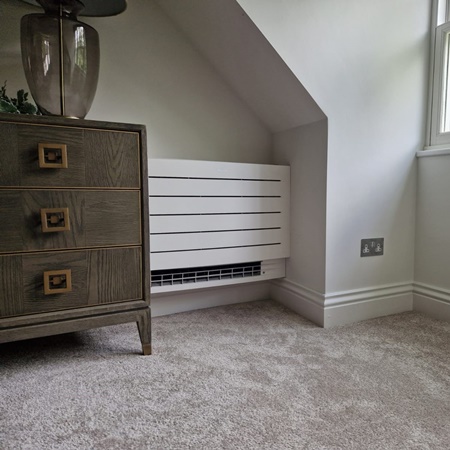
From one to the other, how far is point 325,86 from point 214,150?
0.60m

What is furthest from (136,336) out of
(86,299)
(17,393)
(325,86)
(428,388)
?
(325,86)

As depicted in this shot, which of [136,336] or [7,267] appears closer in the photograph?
[7,267]

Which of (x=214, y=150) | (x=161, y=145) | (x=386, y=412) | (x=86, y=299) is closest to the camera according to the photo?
(x=386, y=412)

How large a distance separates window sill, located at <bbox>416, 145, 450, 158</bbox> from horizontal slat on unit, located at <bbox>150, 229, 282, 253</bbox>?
0.79 meters

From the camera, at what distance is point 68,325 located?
1.07 metres

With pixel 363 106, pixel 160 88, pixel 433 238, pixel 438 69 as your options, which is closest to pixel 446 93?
pixel 438 69

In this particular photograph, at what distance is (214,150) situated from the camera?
1.69 m

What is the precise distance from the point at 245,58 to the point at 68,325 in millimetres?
1280

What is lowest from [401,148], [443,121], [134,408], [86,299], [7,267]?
[134,408]

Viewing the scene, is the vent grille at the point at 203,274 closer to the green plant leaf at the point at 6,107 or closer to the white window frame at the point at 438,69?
the green plant leaf at the point at 6,107

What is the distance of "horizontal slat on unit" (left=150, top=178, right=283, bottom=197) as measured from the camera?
1413 millimetres

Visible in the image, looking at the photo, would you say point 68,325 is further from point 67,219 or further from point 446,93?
point 446,93

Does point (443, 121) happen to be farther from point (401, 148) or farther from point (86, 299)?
point (86, 299)

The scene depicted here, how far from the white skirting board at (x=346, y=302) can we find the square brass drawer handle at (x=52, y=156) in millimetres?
1160
